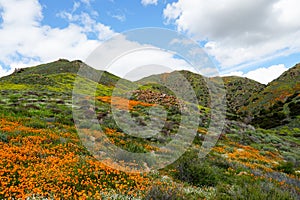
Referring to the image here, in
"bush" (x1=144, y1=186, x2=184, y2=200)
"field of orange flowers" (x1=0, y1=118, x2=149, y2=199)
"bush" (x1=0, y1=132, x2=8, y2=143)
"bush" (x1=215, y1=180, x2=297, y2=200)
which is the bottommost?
"bush" (x1=215, y1=180, x2=297, y2=200)

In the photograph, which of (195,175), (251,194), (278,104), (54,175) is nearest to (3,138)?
(54,175)

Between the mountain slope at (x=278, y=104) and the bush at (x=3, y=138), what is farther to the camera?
the mountain slope at (x=278, y=104)

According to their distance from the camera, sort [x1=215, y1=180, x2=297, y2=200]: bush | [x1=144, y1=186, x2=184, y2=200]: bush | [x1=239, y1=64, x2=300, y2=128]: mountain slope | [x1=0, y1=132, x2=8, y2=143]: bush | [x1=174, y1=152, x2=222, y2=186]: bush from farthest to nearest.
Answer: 1. [x1=239, y1=64, x2=300, y2=128]: mountain slope
2. [x1=0, y1=132, x2=8, y2=143]: bush
3. [x1=174, y1=152, x2=222, y2=186]: bush
4. [x1=215, y1=180, x2=297, y2=200]: bush
5. [x1=144, y1=186, x2=184, y2=200]: bush

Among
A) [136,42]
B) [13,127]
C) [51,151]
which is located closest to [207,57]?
[136,42]

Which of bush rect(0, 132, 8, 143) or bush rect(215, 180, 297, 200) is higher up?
bush rect(0, 132, 8, 143)

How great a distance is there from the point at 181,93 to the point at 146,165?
2899 cm

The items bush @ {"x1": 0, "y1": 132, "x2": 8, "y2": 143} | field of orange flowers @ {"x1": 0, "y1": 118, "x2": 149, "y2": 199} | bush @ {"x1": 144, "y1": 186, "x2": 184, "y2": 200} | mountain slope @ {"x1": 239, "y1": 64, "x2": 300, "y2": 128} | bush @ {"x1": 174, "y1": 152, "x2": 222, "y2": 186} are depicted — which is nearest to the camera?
field of orange flowers @ {"x1": 0, "y1": 118, "x2": 149, "y2": 199}

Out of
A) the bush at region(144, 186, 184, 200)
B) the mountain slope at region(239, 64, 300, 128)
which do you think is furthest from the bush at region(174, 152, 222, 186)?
the mountain slope at region(239, 64, 300, 128)

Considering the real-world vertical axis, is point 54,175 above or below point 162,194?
above

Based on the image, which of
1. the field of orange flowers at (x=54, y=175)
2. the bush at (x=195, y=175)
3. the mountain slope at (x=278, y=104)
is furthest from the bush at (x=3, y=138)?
the mountain slope at (x=278, y=104)

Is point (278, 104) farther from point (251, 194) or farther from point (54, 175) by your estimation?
point (54, 175)

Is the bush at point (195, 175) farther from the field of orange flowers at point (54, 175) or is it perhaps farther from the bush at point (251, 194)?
the field of orange flowers at point (54, 175)

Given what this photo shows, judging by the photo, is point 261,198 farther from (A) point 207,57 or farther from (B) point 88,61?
(B) point 88,61

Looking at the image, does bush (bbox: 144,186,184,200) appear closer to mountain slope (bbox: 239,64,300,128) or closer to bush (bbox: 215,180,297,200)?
bush (bbox: 215,180,297,200)
